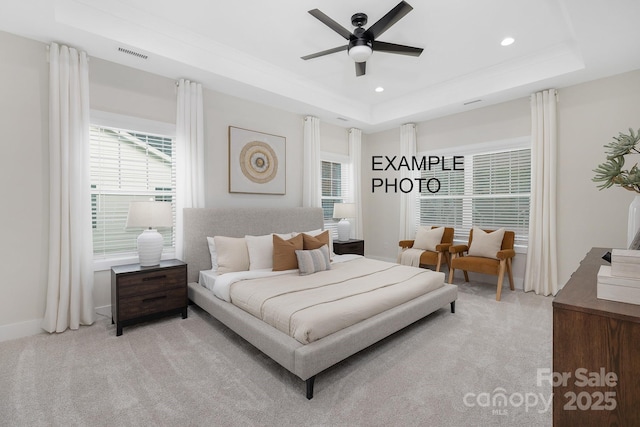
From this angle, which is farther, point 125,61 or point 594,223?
point 594,223

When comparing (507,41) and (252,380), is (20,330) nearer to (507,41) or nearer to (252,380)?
(252,380)

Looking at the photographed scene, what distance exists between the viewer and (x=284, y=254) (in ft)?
11.1

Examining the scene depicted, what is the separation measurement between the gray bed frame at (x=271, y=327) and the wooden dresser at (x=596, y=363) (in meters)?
1.27

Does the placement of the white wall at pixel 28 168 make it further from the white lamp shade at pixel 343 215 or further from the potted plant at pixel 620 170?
the potted plant at pixel 620 170

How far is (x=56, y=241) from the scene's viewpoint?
2.80 m

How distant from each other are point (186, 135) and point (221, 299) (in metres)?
2.08

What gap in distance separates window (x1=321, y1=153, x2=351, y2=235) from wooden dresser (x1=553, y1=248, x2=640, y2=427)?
4.56m

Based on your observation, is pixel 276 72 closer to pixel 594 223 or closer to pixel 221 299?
pixel 221 299

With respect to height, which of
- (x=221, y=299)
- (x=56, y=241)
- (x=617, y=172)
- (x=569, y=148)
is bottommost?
(x=221, y=299)

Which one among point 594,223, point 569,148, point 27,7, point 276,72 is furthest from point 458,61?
point 27,7

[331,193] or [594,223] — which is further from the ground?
[331,193]

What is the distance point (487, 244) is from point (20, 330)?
5.47 metres

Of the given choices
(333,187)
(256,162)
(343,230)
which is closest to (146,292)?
(256,162)

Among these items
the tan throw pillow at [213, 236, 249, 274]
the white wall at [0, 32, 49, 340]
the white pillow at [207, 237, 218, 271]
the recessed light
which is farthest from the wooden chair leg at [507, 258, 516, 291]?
the white wall at [0, 32, 49, 340]
